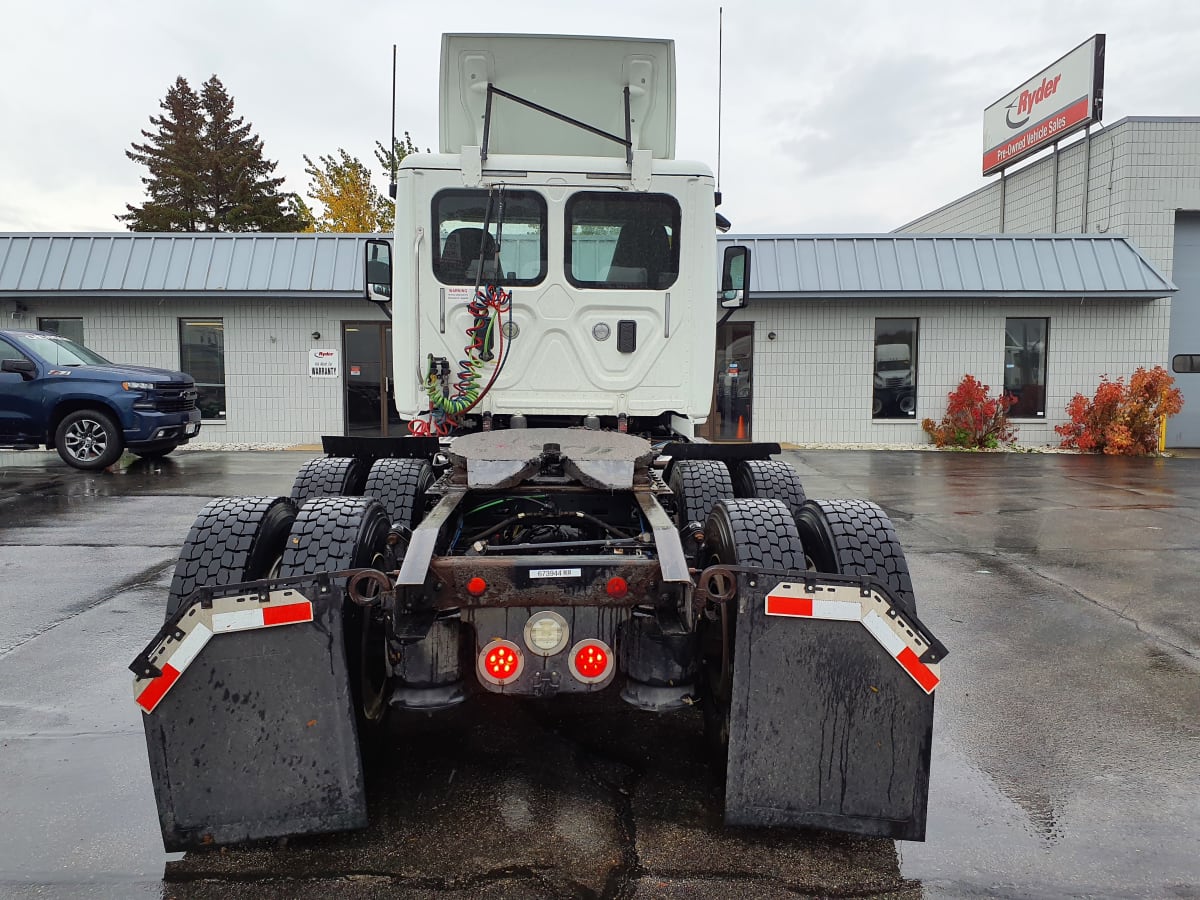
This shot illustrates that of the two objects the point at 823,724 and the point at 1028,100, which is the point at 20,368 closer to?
the point at 823,724

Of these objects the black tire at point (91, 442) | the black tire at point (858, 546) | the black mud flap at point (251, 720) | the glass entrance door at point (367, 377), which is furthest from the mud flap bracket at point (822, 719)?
the glass entrance door at point (367, 377)

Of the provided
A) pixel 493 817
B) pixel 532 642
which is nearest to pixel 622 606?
pixel 532 642

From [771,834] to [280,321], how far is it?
15490 millimetres

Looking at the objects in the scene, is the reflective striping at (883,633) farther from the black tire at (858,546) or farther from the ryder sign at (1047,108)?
the ryder sign at (1047,108)

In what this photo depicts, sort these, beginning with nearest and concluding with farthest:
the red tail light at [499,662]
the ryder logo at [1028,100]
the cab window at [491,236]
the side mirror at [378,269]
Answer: the red tail light at [499,662] → the cab window at [491,236] → the side mirror at [378,269] → the ryder logo at [1028,100]

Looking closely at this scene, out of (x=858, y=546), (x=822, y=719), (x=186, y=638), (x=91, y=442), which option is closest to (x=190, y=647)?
(x=186, y=638)

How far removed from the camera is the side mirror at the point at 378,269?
542cm

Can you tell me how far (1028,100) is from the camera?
19516mm

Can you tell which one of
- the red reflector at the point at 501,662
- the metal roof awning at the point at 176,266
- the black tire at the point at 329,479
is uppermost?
the metal roof awning at the point at 176,266

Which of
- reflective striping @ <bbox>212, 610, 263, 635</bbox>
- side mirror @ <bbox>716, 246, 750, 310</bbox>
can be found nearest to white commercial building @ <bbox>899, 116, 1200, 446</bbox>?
side mirror @ <bbox>716, 246, 750, 310</bbox>

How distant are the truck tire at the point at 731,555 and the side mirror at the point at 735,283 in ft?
8.87

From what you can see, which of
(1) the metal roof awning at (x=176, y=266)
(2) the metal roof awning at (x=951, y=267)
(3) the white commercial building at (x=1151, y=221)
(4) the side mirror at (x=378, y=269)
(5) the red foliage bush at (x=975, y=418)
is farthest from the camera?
(3) the white commercial building at (x=1151, y=221)

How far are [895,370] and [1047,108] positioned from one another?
745cm

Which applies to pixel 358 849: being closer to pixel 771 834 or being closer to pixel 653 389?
pixel 771 834
